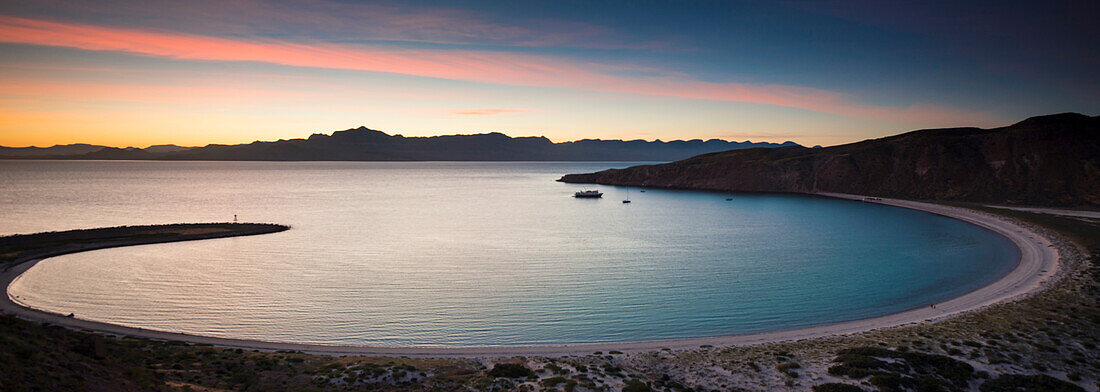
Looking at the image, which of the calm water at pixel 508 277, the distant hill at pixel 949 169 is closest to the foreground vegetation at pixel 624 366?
the calm water at pixel 508 277

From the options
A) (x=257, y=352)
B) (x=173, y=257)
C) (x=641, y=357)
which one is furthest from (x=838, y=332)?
(x=173, y=257)

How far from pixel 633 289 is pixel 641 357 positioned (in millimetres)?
14302

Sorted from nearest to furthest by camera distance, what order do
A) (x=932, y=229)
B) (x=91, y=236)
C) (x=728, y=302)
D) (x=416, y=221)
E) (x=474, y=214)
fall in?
(x=728, y=302), (x=91, y=236), (x=932, y=229), (x=416, y=221), (x=474, y=214)

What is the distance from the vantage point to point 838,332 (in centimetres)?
2603

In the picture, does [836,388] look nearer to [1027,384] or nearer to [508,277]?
[1027,384]

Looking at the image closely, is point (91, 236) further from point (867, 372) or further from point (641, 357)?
point (867, 372)

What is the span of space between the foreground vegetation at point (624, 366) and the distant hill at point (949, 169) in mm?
93489

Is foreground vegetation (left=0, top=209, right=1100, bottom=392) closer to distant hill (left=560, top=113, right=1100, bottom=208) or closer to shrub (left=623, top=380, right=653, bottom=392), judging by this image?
shrub (left=623, top=380, right=653, bottom=392)

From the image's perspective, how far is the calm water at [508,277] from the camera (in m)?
29.0

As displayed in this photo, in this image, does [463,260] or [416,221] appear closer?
[463,260]

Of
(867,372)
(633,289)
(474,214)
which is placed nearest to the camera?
(867,372)

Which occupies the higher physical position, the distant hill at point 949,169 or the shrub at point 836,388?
the distant hill at point 949,169

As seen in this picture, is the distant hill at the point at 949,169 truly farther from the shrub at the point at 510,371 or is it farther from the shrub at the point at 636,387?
the shrub at the point at 510,371

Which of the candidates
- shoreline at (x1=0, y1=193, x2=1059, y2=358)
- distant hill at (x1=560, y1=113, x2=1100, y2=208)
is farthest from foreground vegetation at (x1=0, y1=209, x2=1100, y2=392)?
distant hill at (x1=560, y1=113, x2=1100, y2=208)
